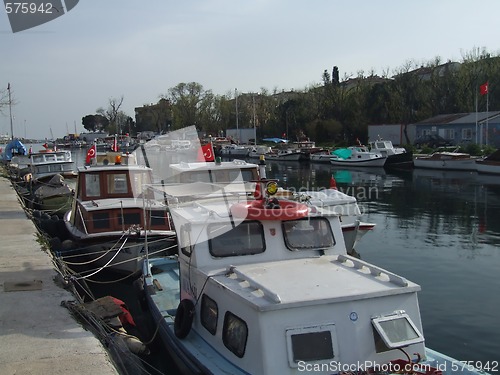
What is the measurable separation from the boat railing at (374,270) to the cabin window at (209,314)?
2170 millimetres

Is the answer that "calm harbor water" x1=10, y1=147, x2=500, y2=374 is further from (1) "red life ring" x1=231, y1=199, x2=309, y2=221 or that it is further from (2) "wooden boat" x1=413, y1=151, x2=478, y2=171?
(2) "wooden boat" x1=413, y1=151, x2=478, y2=171

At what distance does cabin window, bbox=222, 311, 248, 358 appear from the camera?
24.6ft

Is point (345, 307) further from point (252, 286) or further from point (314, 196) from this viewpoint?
point (314, 196)

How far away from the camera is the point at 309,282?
307 inches

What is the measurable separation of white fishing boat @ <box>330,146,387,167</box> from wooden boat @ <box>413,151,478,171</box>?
496 centimetres

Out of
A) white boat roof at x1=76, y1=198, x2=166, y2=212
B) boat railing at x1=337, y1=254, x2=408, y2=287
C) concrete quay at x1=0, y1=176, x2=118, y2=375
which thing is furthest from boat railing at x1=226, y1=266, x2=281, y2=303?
white boat roof at x1=76, y1=198, x2=166, y2=212

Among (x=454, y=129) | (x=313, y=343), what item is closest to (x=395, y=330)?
(x=313, y=343)

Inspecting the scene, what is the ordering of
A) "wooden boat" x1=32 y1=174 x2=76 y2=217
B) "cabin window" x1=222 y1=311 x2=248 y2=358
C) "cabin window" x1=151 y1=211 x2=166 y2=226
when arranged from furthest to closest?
"wooden boat" x1=32 y1=174 x2=76 y2=217, "cabin window" x1=151 y1=211 x2=166 y2=226, "cabin window" x1=222 y1=311 x2=248 y2=358

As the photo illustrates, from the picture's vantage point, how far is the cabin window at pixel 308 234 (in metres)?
9.09

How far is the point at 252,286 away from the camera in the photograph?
303 inches

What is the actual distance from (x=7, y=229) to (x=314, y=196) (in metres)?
9.87

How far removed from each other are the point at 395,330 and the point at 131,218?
425 inches

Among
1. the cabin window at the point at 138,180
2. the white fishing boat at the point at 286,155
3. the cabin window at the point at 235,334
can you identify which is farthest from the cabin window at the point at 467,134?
the cabin window at the point at 235,334

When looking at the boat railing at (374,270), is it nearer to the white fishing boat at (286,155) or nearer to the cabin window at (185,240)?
the cabin window at (185,240)
